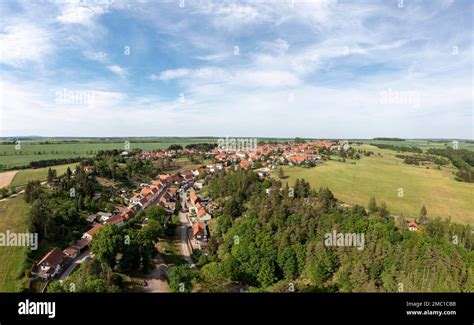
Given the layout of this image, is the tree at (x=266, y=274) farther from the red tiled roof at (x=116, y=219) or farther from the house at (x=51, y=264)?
the red tiled roof at (x=116, y=219)

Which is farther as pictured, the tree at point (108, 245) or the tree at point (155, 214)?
the tree at point (155, 214)

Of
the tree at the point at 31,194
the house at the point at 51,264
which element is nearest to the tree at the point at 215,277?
the house at the point at 51,264

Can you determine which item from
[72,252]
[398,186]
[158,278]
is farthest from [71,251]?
[398,186]

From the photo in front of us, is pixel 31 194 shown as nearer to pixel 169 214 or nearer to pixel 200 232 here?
pixel 169 214

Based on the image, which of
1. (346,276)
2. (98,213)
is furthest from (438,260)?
(98,213)

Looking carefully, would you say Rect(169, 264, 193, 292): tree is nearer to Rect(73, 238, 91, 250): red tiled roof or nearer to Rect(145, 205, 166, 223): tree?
Rect(73, 238, 91, 250): red tiled roof
